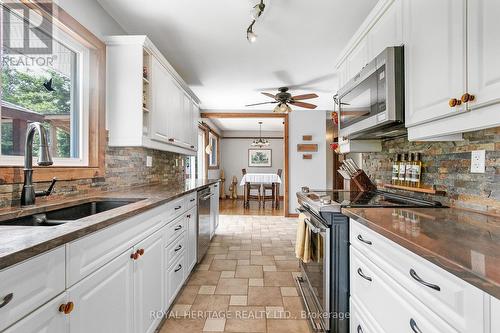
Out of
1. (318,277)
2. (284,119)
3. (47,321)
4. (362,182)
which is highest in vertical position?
(284,119)

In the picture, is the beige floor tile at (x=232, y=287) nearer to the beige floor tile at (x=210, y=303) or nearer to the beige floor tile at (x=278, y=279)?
the beige floor tile at (x=210, y=303)

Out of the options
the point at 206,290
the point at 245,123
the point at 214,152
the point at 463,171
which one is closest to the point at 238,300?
the point at 206,290

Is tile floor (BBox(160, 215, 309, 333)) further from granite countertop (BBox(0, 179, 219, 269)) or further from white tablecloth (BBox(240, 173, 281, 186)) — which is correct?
white tablecloth (BBox(240, 173, 281, 186))

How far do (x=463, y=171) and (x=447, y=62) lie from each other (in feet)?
2.05

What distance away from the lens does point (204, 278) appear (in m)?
2.41

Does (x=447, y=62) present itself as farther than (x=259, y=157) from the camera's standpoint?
No

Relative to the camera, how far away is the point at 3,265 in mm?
569

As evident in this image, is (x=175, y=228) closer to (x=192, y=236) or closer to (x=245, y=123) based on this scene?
(x=192, y=236)

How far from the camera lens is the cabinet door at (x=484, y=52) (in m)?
0.87

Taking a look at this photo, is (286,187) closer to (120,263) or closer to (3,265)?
(120,263)

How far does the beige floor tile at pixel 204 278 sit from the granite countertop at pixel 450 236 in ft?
5.28

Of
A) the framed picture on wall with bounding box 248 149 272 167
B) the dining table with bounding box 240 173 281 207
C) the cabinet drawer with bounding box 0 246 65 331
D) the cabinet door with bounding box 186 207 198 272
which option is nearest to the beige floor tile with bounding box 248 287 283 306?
the cabinet door with bounding box 186 207 198 272

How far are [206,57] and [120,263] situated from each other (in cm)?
249

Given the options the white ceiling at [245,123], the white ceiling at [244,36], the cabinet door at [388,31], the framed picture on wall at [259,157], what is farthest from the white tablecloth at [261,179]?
the cabinet door at [388,31]
